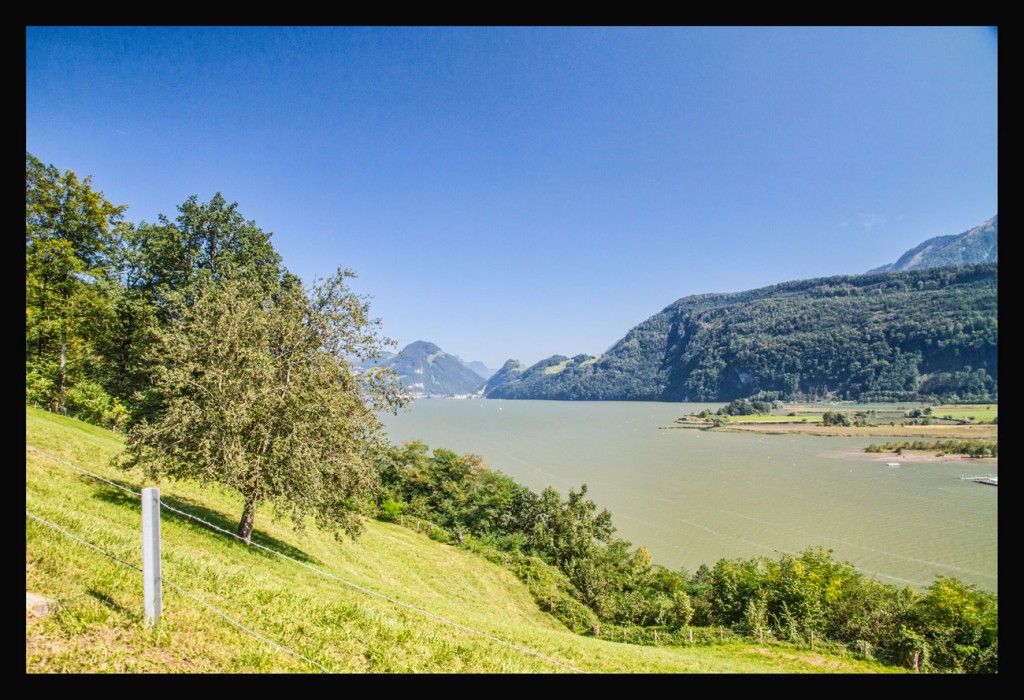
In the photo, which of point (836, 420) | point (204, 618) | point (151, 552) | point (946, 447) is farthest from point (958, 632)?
point (836, 420)

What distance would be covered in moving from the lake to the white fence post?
5.74 metres

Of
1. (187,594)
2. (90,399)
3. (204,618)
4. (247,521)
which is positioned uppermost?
(90,399)

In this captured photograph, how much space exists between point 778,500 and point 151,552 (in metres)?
42.3

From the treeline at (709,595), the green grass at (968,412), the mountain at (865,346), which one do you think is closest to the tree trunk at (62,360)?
the treeline at (709,595)

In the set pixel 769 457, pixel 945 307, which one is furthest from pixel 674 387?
pixel 769 457

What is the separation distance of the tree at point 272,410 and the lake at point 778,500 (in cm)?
245

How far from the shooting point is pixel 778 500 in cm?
3659

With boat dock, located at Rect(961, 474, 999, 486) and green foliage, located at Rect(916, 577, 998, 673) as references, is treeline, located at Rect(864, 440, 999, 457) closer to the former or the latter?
boat dock, located at Rect(961, 474, 999, 486)

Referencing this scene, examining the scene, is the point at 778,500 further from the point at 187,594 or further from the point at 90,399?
the point at 90,399

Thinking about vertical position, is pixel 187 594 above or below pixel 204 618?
above
